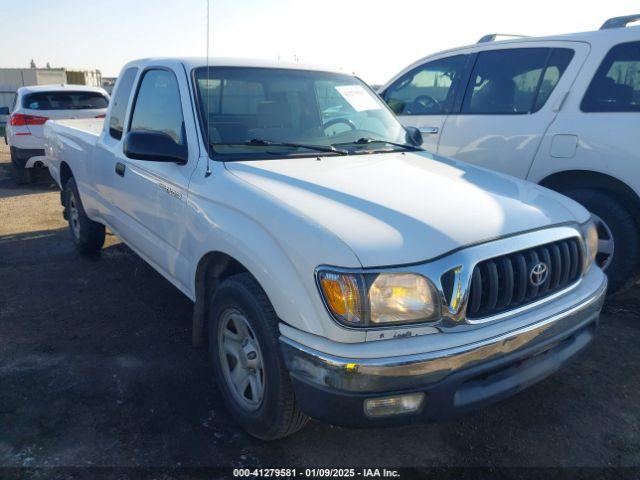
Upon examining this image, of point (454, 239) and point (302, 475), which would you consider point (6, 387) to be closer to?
point (302, 475)

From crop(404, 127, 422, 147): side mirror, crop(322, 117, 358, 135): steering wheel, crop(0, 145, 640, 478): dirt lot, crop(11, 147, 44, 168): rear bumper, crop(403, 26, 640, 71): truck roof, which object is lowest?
crop(11, 147, 44, 168): rear bumper

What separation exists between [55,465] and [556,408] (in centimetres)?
262

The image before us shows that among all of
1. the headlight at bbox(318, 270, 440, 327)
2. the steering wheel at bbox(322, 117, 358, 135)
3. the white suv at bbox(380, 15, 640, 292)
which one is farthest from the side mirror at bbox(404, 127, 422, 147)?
the headlight at bbox(318, 270, 440, 327)

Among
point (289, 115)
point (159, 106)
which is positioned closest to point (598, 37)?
point (289, 115)

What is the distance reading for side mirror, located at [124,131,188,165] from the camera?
2900 mm

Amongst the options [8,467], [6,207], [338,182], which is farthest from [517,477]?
[6,207]

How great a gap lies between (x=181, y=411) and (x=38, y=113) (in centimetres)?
819

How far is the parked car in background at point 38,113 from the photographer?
9.11 m

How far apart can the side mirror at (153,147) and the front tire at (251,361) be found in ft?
2.78

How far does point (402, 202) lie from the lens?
2422 millimetres

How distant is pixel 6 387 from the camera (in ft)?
10.1

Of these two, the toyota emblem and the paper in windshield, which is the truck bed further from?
the toyota emblem

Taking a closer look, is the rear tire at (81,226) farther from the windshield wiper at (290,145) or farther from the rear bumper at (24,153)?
the rear bumper at (24,153)

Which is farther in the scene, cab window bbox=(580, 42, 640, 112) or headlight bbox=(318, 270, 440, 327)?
cab window bbox=(580, 42, 640, 112)
